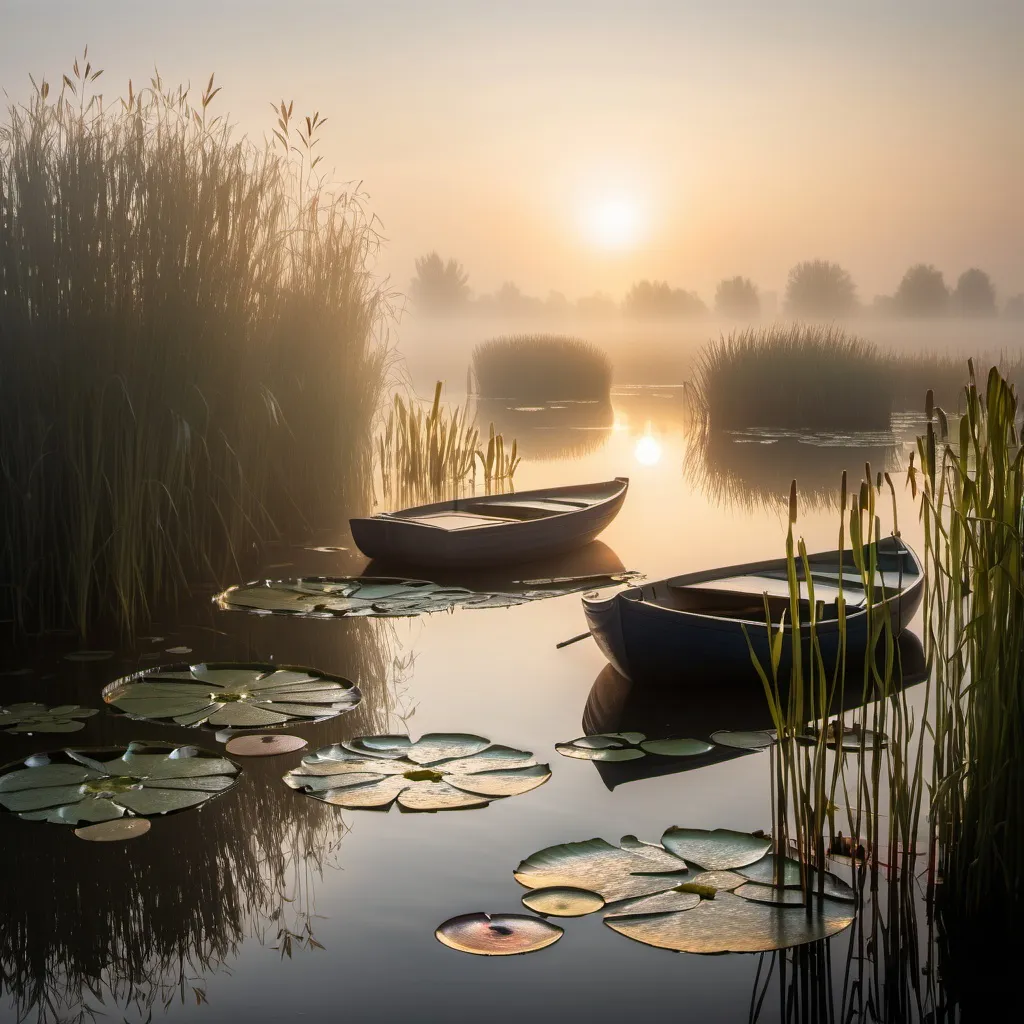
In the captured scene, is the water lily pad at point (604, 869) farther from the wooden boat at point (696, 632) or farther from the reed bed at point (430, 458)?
the reed bed at point (430, 458)

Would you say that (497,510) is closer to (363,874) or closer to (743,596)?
(743,596)

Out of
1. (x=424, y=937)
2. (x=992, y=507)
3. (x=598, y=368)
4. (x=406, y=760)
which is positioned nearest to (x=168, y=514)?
(x=406, y=760)

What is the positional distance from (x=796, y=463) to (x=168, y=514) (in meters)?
7.78

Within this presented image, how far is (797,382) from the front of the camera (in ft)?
50.3

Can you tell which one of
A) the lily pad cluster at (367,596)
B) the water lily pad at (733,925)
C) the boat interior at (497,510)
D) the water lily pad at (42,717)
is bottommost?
the water lily pad at (733,925)

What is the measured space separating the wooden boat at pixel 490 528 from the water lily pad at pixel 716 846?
3.65m

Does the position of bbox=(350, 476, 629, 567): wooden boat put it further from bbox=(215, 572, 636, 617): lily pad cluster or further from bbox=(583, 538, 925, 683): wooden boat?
bbox=(583, 538, 925, 683): wooden boat

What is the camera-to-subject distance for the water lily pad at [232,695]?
4.09 meters

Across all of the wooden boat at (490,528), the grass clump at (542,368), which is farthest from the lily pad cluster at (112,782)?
the grass clump at (542,368)

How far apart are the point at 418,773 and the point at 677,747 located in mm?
850

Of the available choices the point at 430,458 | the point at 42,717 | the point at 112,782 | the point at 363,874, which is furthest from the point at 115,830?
the point at 430,458

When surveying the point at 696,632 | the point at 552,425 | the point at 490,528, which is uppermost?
the point at 552,425

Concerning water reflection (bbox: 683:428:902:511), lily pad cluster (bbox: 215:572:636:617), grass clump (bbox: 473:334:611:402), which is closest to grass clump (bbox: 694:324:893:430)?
water reflection (bbox: 683:428:902:511)

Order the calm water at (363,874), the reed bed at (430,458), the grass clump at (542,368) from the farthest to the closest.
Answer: the grass clump at (542,368) → the reed bed at (430,458) → the calm water at (363,874)
